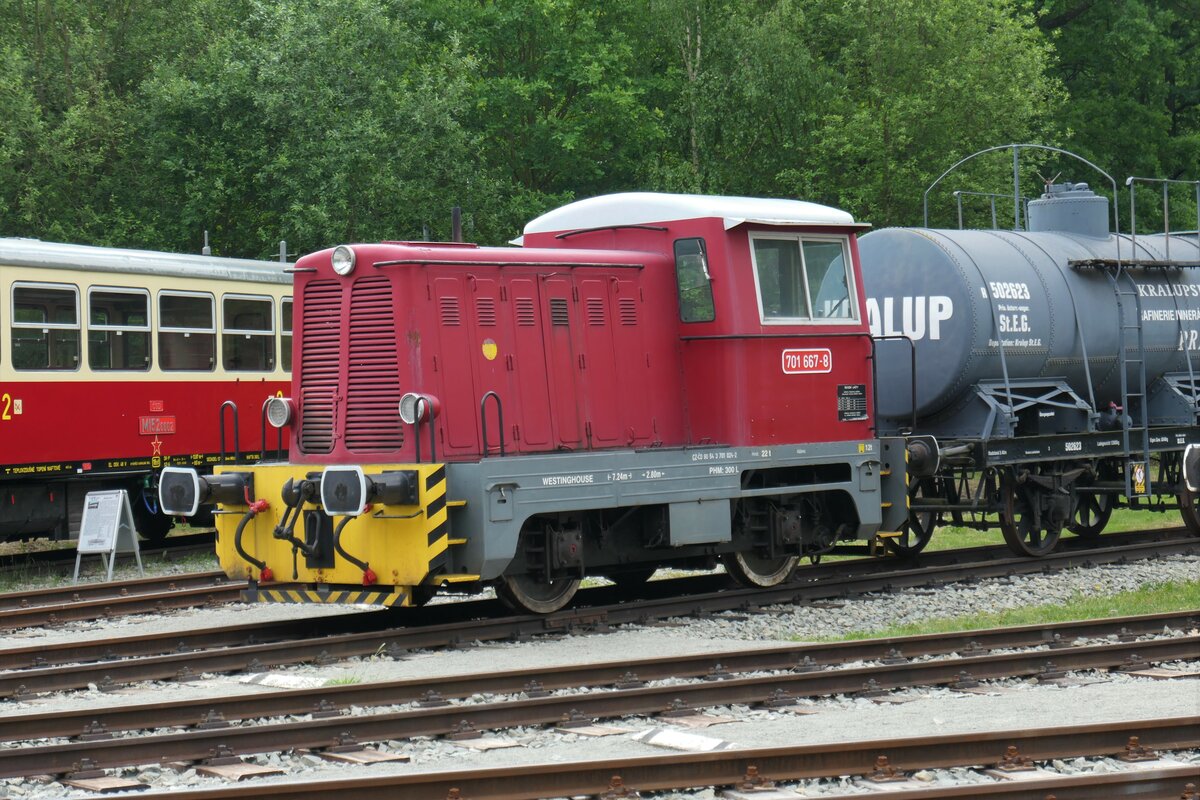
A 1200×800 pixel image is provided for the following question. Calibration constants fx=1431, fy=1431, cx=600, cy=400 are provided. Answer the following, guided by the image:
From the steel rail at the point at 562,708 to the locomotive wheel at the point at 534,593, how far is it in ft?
9.56

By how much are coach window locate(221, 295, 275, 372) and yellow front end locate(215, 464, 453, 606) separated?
288 inches

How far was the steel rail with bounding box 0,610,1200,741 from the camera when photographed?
312 inches

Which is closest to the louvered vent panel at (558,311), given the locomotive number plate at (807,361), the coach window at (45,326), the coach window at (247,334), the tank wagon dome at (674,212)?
the tank wagon dome at (674,212)

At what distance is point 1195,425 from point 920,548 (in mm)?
3734

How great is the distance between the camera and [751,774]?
6.63 m

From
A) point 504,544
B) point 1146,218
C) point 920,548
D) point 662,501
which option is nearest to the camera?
point 504,544

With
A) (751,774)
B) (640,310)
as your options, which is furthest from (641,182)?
(751,774)

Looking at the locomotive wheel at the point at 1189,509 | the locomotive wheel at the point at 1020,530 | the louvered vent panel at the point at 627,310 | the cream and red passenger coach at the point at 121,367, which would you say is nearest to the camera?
the louvered vent panel at the point at 627,310

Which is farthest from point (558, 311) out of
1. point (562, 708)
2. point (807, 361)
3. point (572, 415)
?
point (562, 708)

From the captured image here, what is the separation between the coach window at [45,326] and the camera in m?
15.8

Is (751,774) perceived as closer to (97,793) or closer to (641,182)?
(97,793)

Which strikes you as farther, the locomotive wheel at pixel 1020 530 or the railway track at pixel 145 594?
the locomotive wheel at pixel 1020 530

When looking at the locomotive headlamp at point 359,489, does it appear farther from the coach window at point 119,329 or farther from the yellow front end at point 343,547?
the coach window at point 119,329

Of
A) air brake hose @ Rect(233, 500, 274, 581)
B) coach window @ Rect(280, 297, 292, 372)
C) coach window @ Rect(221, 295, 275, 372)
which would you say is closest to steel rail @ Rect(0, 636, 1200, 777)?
air brake hose @ Rect(233, 500, 274, 581)
